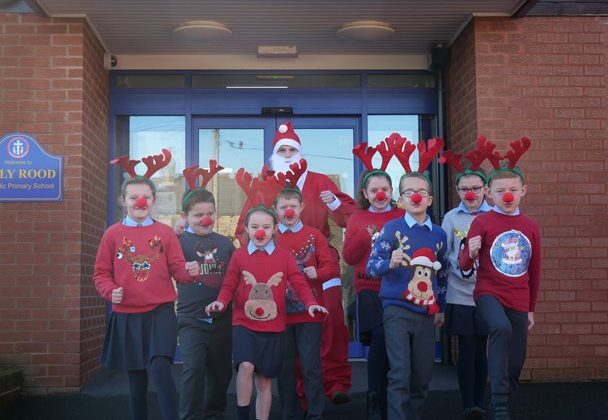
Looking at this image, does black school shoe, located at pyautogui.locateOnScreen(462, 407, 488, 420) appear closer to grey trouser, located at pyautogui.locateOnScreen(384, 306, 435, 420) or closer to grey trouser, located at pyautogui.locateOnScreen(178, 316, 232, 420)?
grey trouser, located at pyautogui.locateOnScreen(384, 306, 435, 420)

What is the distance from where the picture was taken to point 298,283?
5.30 meters

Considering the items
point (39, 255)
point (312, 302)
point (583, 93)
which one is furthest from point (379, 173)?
point (39, 255)

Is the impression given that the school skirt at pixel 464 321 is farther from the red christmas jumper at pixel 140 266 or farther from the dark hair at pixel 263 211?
the red christmas jumper at pixel 140 266

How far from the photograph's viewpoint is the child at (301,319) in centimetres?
538

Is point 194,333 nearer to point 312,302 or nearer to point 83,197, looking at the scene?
point 312,302

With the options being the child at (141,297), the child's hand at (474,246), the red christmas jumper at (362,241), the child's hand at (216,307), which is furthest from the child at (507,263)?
the child at (141,297)

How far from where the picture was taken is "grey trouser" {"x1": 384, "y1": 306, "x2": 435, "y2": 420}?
5.01 m

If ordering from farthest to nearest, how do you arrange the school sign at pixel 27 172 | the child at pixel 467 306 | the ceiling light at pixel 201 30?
the ceiling light at pixel 201 30 → the school sign at pixel 27 172 → the child at pixel 467 306

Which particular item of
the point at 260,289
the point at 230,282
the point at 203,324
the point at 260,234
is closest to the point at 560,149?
the point at 260,234

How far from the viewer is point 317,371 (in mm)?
5426

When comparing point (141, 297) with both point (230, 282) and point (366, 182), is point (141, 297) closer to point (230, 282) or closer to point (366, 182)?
point (230, 282)

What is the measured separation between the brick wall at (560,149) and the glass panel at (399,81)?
121cm

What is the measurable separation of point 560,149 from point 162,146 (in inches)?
164

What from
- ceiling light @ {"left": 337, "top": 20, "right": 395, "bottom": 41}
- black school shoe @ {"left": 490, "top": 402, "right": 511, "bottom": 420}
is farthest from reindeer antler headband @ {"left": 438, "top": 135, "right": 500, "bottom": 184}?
ceiling light @ {"left": 337, "top": 20, "right": 395, "bottom": 41}
